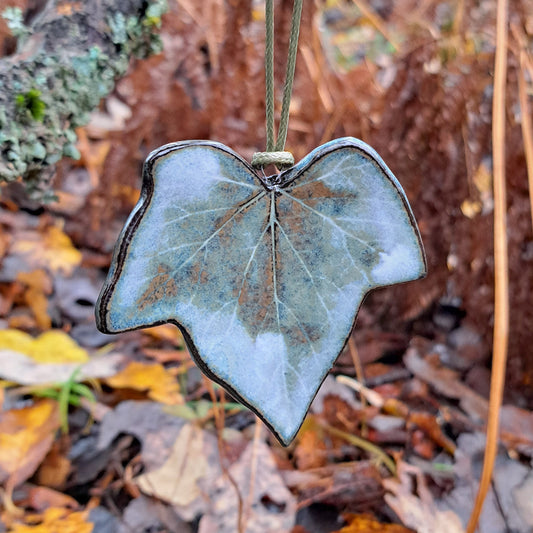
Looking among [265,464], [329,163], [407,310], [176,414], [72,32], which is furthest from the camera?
[407,310]

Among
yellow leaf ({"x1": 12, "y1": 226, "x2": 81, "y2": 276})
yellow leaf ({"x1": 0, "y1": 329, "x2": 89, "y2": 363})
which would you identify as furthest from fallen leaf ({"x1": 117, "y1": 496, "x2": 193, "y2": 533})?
yellow leaf ({"x1": 12, "y1": 226, "x2": 81, "y2": 276})

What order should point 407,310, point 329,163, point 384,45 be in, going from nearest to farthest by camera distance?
point 329,163 < point 407,310 < point 384,45

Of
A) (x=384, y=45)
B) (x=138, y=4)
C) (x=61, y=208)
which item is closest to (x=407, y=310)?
(x=138, y=4)

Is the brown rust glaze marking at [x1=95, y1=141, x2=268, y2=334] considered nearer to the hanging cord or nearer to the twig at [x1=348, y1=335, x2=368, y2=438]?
the hanging cord

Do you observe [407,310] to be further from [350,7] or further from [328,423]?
[350,7]

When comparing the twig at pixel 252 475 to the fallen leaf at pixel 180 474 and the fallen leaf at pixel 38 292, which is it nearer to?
the fallen leaf at pixel 180 474

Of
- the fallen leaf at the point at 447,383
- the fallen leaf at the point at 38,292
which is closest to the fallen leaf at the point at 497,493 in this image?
the fallen leaf at the point at 447,383
